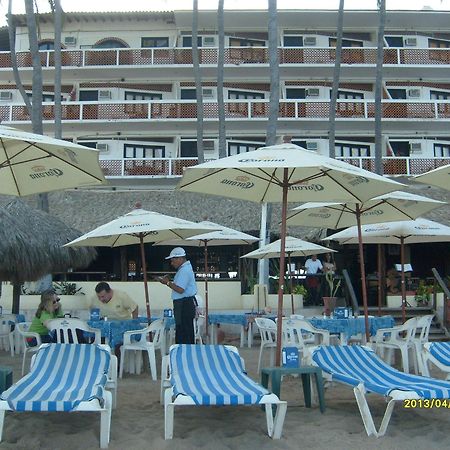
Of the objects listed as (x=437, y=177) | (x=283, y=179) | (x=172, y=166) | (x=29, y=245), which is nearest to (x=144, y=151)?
(x=172, y=166)

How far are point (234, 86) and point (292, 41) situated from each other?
12.5 ft

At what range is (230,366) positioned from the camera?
6332mm

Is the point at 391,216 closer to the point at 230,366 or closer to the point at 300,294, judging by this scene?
the point at 230,366

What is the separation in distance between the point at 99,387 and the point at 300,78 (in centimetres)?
2501

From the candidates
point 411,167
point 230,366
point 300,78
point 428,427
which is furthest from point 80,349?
point 300,78

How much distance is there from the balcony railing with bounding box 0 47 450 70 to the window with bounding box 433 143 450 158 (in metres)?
3.79

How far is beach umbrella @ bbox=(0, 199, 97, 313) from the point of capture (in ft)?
39.4

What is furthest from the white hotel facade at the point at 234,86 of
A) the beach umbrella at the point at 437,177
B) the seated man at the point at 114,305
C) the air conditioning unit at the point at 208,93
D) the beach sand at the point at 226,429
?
the beach sand at the point at 226,429

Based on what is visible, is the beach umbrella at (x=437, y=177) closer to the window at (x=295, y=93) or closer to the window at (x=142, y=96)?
the window at (x=295, y=93)

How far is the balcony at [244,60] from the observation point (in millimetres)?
27422

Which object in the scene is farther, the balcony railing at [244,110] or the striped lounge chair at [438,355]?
the balcony railing at [244,110]

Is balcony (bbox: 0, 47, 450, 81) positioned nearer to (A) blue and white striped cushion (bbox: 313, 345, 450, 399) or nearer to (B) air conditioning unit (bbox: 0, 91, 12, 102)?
(B) air conditioning unit (bbox: 0, 91, 12, 102)

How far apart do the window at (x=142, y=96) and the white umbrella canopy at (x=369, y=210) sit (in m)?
19.8

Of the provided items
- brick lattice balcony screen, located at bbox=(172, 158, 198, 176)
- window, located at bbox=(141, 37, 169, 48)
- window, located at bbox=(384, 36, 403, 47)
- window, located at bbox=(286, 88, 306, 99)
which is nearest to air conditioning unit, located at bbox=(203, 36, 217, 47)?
window, located at bbox=(141, 37, 169, 48)
